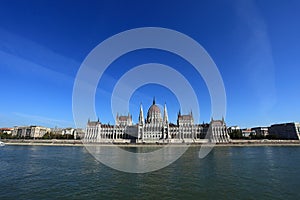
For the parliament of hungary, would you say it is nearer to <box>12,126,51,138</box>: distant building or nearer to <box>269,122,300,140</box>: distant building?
<box>269,122,300,140</box>: distant building

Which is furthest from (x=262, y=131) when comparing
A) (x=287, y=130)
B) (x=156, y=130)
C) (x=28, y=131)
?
(x=28, y=131)

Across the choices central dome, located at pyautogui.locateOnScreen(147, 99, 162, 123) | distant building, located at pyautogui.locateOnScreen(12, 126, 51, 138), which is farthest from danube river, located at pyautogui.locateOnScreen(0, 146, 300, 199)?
distant building, located at pyautogui.locateOnScreen(12, 126, 51, 138)

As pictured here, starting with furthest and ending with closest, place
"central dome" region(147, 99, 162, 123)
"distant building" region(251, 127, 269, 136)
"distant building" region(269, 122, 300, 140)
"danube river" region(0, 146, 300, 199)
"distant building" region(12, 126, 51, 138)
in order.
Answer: "distant building" region(251, 127, 269, 136)
"distant building" region(12, 126, 51, 138)
"central dome" region(147, 99, 162, 123)
"distant building" region(269, 122, 300, 140)
"danube river" region(0, 146, 300, 199)

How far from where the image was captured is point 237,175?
19.9 meters

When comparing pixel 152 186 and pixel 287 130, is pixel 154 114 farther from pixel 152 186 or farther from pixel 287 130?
pixel 152 186

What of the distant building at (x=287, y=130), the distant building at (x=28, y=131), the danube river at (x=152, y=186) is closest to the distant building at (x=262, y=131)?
the distant building at (x=287, y=130)

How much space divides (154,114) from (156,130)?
10114 mm

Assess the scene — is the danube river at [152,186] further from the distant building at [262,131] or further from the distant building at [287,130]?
the distant building at [262,131]

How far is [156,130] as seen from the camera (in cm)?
10119

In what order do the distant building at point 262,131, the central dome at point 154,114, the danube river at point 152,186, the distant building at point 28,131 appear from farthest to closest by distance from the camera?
the distant building at point 262,131
the distant building at point 28,131
the central dome at point 154,114
the danube river at point 152,186

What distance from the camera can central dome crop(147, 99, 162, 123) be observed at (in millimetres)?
105938

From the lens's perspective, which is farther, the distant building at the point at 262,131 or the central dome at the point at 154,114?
the distant building at the point at 262,131

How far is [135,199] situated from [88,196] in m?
3.21

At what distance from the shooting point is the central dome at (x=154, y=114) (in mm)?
105938
